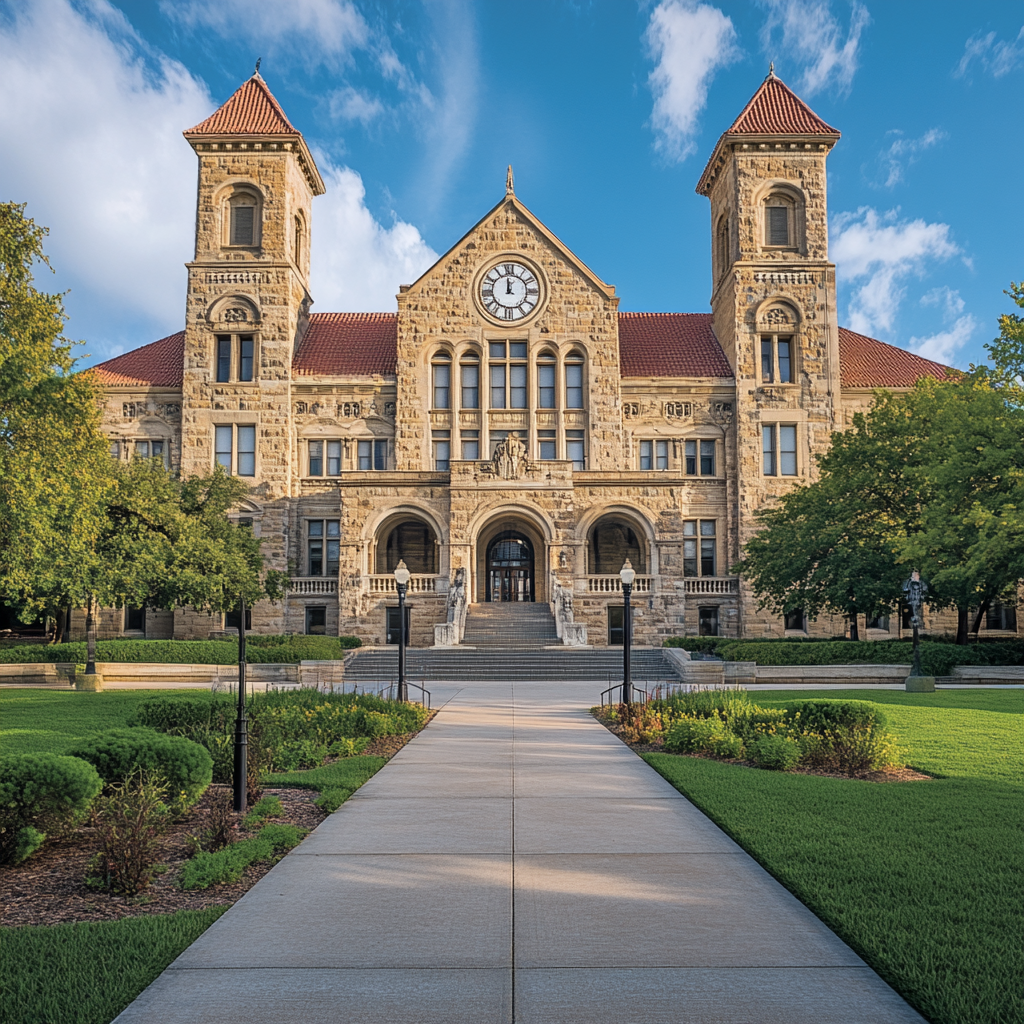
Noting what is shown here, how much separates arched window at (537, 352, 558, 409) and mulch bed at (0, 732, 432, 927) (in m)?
35.3

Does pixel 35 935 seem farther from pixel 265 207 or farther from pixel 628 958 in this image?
pixel 265 207

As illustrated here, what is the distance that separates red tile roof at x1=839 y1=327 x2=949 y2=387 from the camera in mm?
43344

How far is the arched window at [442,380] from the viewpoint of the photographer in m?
42.4

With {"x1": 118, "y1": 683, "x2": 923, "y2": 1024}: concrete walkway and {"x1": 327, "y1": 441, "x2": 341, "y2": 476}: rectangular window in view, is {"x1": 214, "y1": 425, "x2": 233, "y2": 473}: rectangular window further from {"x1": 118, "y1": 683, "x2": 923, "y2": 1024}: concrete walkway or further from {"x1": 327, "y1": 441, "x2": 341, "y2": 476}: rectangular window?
{"x1": 118, "y1": 683, "x2": 923, "y2": 1024}: concrete walkway

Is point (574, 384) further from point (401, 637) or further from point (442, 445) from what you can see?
point (401, 637)

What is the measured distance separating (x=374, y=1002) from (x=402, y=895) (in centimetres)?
175

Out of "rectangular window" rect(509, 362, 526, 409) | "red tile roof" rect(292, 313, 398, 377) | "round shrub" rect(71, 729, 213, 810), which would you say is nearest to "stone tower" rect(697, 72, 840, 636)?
"rectangular window" rect(509, 362, 526, 409)

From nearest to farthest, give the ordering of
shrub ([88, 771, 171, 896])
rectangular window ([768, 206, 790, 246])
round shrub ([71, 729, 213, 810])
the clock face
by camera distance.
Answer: shrub ([88, 771, 171, 896]) → round shrub ([71, 729, 213, 810]) → the clock face → rectangular window ([768, 206, 790, 246])

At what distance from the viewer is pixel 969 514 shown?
24.0 meters

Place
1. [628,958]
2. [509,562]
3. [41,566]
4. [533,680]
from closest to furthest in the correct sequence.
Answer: [628,958] < [41,566] < [533,680] < [509,562]

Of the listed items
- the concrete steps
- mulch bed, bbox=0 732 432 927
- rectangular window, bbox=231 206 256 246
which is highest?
rectangular window, bbox=231 206 256 246

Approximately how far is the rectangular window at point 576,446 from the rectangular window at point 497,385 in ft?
12.3

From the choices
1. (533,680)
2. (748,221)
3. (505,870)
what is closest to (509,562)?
(533,680)

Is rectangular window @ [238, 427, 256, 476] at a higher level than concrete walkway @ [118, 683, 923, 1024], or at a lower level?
higher
